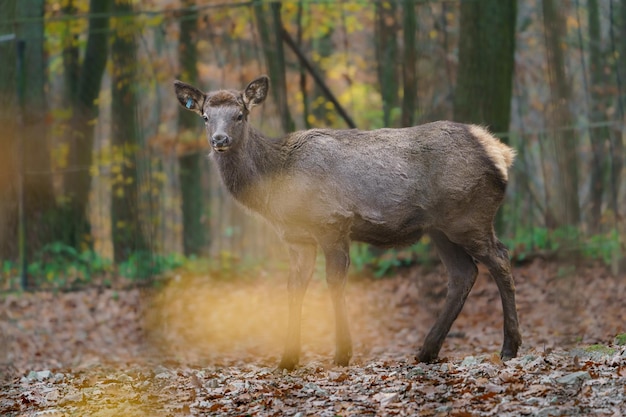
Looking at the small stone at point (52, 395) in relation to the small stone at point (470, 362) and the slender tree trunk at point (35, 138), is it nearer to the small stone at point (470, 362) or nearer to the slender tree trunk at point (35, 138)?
the small stone at point (470, 362)

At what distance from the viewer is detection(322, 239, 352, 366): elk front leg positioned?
873 cm

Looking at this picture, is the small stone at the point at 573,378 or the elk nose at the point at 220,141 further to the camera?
the elk nose at the point at 220,141

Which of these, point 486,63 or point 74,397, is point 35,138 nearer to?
point 486,63

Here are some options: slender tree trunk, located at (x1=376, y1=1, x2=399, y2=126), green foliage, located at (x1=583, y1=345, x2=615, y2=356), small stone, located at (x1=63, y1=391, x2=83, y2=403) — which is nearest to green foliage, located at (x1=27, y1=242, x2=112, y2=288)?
slender tree trunk, located at (x1=376, y1=1, x2=399, y2=126)

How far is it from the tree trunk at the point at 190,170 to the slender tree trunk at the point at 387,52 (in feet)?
11.4

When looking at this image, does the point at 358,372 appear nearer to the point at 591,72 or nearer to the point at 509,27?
the point at 509,27

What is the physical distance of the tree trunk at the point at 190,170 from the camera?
55.6ft

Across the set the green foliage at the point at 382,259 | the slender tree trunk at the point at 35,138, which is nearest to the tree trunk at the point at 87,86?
the slender tree trunk at the point at 35,138

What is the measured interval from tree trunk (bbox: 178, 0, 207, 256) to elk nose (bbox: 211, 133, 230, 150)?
8444 millimetres

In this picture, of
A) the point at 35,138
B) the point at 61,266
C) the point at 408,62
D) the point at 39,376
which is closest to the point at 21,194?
the point at 61,266

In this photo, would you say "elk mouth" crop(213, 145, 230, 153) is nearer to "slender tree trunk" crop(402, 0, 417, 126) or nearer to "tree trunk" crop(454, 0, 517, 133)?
"slender tree trunk" crop(402, 0, 417, 126)

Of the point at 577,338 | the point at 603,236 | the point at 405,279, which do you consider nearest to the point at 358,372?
the point at 577,338

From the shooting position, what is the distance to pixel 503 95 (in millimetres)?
12953

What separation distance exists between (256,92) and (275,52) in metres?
5.59
